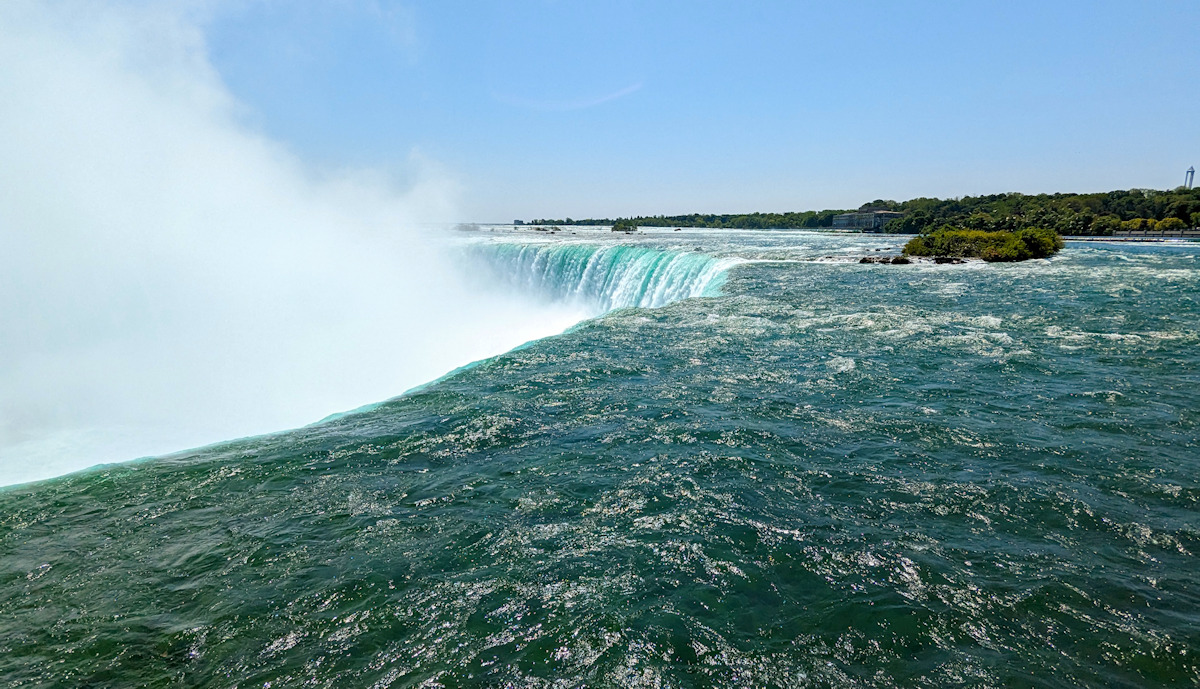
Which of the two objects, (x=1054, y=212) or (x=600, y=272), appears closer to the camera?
(x=600, y=272)

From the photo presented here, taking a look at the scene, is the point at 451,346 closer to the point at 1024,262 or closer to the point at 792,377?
the point at 792,377

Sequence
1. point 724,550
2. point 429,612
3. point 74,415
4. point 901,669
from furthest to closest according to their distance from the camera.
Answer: point 74,415 → point 724,550 → point 429,612 → point 901,669

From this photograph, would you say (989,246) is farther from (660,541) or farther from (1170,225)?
(1170,225)

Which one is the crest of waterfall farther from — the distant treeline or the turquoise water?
the distant treeline

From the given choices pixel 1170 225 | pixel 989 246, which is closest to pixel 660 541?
pixel 989 246

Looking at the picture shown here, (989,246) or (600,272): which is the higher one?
(989,246)

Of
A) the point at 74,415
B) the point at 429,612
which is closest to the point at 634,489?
the point at 429,612
